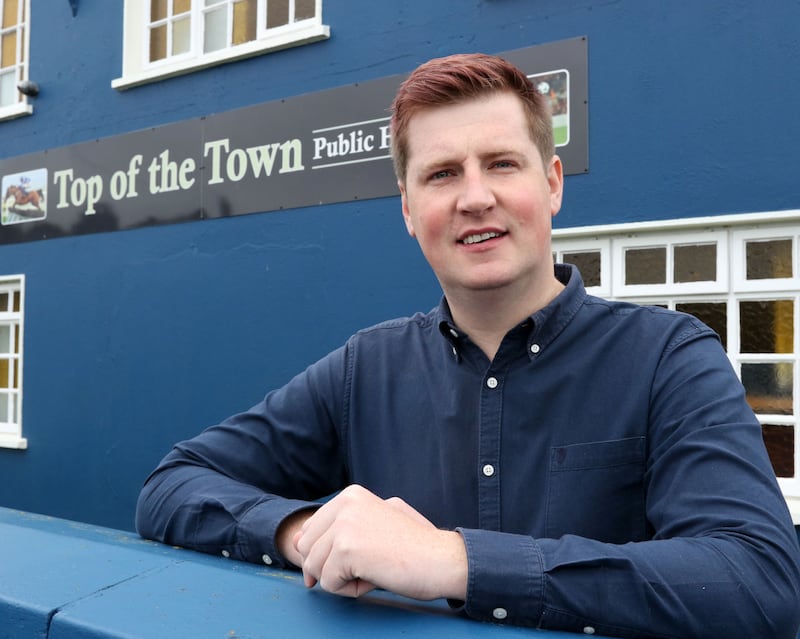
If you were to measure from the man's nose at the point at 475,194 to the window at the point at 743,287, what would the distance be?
3.27m

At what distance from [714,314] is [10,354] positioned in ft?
23.6

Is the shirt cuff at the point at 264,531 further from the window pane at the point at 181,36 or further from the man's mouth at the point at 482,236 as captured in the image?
the window pane at the point at 181,36

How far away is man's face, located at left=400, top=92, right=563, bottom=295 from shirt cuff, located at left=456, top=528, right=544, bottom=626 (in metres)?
0.62

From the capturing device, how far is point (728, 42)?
4.38 metres

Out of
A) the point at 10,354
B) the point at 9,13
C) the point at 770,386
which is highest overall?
the point at 9,13

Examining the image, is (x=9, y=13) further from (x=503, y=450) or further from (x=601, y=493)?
(x=601, y=493)

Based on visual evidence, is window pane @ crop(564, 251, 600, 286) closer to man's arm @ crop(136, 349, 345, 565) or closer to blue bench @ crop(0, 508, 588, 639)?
man's arm @ crop(136, 349, 345, 565)

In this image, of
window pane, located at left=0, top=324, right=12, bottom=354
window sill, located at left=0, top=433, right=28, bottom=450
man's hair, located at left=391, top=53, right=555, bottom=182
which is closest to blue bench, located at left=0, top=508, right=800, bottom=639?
man's hair, located at left=391, top=53, right=555, bottom=182

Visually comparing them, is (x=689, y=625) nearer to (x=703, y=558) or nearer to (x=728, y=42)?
(x=703, y=558)

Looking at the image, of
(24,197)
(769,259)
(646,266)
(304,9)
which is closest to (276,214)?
(304,9)

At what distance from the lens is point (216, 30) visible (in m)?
6.91

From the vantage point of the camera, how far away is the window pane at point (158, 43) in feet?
23.7

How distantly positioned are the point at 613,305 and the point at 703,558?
0.62m

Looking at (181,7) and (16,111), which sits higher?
(181,7)
